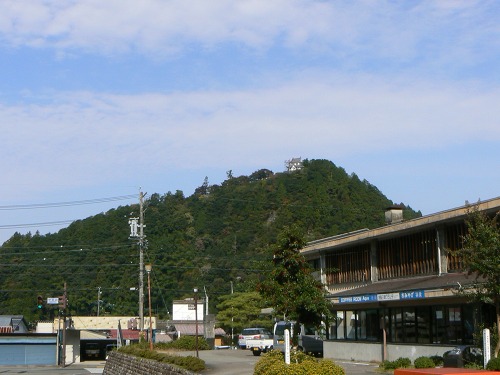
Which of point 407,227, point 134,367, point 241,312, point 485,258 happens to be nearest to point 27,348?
point 241,312

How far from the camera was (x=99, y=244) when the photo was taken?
102 meters

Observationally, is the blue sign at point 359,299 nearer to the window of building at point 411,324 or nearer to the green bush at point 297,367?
the window of building at point 411,324

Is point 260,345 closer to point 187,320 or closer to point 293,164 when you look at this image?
point 187,320

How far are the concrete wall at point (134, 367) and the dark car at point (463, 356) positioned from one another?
8991 mm

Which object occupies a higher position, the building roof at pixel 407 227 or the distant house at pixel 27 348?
the building roof at pixel 407 227

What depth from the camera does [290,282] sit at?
3253 centimetres

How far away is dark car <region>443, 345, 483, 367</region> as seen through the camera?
83.4 feet

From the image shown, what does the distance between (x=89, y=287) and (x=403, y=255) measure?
74562 mm

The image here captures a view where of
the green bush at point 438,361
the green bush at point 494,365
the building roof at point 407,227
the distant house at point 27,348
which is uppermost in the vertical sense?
the building roof at point 407,227

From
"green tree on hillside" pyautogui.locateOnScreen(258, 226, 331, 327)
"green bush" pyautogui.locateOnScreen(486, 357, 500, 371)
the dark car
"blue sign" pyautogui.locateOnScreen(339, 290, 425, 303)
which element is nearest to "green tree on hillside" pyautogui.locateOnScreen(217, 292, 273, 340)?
"blue sign" pyautogui.locateOnScreen(339, 290, 425, 303)

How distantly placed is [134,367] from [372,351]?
11.7 meters

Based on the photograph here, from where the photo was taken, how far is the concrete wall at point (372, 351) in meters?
31.7

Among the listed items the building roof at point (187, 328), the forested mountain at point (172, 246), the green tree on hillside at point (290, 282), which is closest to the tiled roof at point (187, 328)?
the building roof at point (187, 328)

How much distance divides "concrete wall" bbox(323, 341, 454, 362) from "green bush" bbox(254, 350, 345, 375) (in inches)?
511
